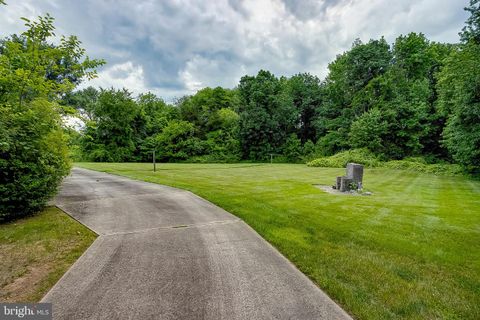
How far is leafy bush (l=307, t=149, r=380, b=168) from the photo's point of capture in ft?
87.8

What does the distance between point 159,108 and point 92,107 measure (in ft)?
38.7

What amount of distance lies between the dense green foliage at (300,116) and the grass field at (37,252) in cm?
2783

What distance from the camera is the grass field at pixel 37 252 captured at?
2.77 metres

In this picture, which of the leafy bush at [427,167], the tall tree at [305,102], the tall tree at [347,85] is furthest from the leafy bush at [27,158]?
the tall tree at [305,102]

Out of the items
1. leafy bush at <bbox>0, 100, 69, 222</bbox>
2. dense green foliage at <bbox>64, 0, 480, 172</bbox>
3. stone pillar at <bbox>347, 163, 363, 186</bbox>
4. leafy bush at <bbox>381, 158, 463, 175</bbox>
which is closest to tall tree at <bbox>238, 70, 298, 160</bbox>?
dense green foliage at <bbox>64, 0, 480, 172</bbox>

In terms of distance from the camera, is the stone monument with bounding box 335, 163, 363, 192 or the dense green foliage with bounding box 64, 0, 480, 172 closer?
the stone monument with bounding box 335, 163, 363, 192

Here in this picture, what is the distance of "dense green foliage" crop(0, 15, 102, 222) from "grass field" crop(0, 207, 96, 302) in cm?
66

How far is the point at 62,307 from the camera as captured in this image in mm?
2389

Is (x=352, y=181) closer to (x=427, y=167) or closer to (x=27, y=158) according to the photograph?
(x=27, y=158)

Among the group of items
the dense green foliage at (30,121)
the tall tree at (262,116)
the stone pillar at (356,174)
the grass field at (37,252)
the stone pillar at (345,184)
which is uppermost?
the tall tree at (262,116)

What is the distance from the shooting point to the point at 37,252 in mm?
3721

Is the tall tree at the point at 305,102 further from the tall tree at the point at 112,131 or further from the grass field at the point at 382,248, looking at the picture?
the grass field at the point at 382,248

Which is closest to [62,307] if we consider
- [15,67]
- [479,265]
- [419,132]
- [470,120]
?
[479,265]

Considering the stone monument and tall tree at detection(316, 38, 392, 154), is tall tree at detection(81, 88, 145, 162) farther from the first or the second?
the stone monument
